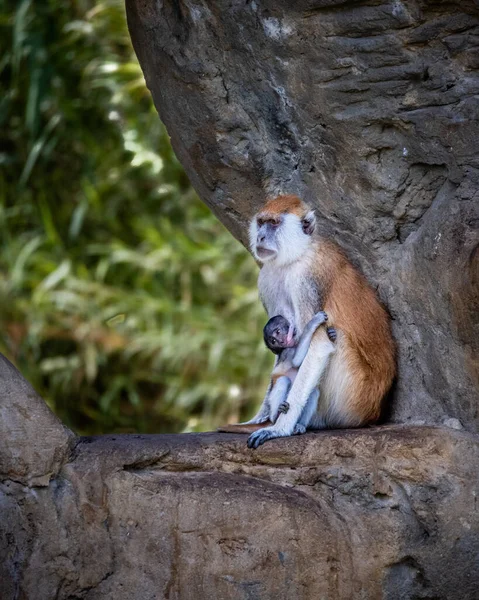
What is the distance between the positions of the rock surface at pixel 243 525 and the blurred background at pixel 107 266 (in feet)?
14.5

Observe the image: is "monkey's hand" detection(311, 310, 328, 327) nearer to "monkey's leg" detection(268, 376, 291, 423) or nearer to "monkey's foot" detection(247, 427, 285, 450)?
"monkey's leg" detection(268, 376, 291, 423)

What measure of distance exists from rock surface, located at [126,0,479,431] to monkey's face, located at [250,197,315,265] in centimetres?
13

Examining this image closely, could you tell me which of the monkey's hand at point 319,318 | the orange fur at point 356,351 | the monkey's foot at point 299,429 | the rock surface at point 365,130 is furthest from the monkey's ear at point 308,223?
the monkey's foot at point 299,429

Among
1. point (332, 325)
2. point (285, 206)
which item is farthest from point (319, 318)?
point (285, 206)

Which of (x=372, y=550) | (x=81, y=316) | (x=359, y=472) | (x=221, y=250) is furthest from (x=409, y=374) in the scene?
(x=81, y=316)

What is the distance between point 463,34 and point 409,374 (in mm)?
1494

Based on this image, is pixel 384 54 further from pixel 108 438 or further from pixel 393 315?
pixel 108 438

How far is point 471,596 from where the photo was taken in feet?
13.0

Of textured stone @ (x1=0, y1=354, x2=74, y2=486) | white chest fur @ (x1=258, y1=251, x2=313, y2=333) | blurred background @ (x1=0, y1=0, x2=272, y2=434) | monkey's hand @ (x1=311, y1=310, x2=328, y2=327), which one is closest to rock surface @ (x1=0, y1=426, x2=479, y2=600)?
textured stone @ (x1=0, y1=354, x2=74, y2=486)

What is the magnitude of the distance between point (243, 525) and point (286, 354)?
1.03 meters

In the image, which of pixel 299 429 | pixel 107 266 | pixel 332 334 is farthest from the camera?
pixel 107 266

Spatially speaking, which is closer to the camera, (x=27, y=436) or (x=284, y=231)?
(x=27, y=436)

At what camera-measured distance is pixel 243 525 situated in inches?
154

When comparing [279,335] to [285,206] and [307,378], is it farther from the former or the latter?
[285,206]
